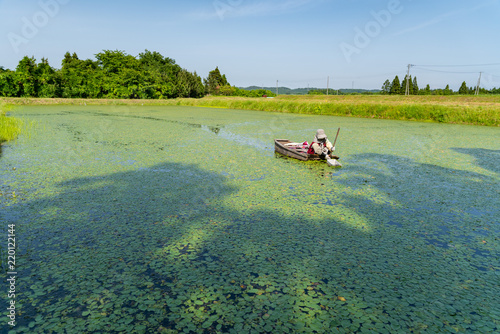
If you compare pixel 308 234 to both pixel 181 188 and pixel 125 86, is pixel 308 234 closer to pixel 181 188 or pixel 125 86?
pixel 181 188

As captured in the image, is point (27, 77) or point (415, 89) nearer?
point (27, 77)

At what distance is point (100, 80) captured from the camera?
39.2 meters

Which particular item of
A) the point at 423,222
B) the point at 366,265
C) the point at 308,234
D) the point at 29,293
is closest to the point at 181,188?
the point at 308,234

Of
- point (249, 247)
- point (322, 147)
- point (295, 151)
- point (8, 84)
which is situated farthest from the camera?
point (8, 84)

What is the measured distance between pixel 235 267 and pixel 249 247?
0.45 meters

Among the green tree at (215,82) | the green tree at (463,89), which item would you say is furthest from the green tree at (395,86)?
A: the green tree at (215,82)

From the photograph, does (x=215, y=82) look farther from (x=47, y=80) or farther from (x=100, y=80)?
(x=47, y=80)

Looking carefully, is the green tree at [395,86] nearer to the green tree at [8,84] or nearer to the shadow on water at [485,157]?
the shadow on water at [485,157]

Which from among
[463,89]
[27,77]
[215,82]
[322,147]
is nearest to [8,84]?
[27,77]

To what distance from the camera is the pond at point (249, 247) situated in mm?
2389

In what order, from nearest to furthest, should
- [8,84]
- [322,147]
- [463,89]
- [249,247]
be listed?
[249,247] < [322,147] < [8,84] < [463,89]

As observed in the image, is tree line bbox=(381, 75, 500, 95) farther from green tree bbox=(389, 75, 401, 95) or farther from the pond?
the pond

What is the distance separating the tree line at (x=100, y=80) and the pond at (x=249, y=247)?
32917 mm

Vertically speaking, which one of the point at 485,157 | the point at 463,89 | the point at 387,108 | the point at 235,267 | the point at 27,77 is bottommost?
the point at 235,267
